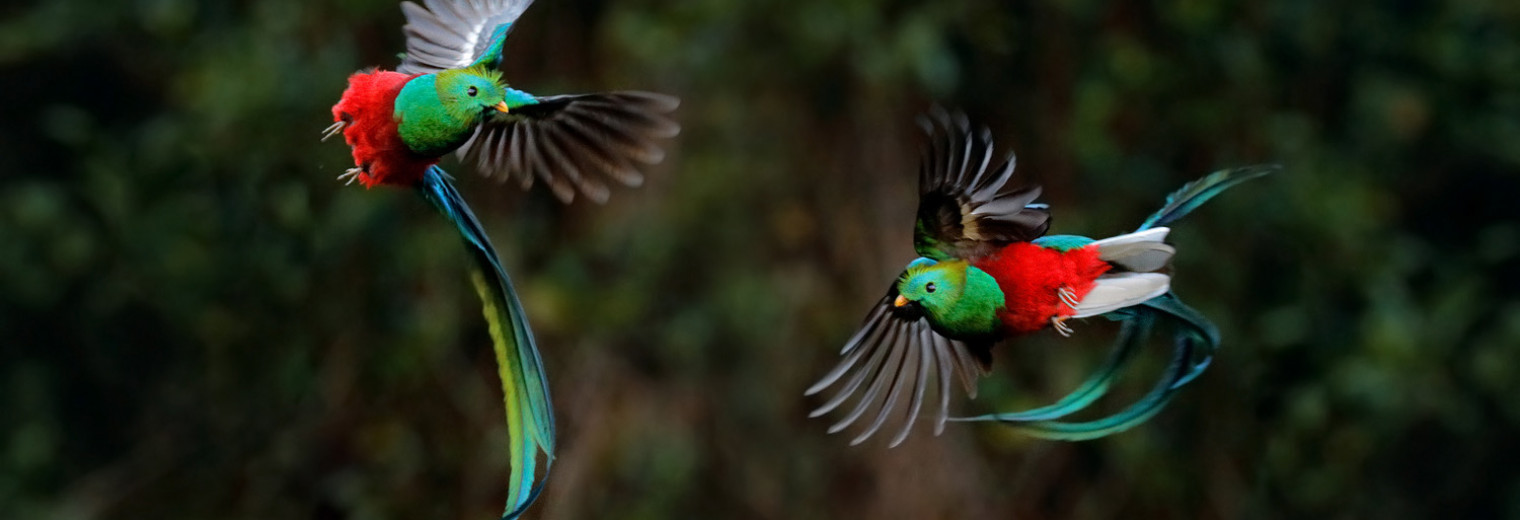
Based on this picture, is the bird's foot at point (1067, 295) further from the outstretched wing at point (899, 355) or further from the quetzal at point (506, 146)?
the quetzal at point (506, 146)

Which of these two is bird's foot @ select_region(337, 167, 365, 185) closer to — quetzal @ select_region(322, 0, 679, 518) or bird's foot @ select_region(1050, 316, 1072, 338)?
quetzal @ select_region(322, 0, 679, 518)

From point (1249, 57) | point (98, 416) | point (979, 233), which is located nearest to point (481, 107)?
point (979, 233)

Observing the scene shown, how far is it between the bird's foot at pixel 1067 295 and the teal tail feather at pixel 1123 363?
36 millimetres

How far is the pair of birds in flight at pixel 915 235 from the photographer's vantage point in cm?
58

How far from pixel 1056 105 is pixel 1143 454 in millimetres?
619

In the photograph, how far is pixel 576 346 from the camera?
3.04m

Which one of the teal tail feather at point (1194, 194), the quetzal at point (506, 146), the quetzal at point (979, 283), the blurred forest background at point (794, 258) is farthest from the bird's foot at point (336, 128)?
the blurred forest background at point (794, 258)

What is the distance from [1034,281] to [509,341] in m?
0.18

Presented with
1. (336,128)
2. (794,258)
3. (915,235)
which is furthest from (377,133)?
(794,258)

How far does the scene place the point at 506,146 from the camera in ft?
1.98

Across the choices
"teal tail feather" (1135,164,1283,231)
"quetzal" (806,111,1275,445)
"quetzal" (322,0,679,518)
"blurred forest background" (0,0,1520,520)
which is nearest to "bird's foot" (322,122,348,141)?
"quetzal" (322,0,679,518)

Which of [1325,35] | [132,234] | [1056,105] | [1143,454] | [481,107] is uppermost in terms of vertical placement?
[481,107]

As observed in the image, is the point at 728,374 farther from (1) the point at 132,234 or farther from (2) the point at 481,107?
(2) the point at 481,107

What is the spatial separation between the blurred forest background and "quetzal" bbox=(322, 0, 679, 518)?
217 centimetres
